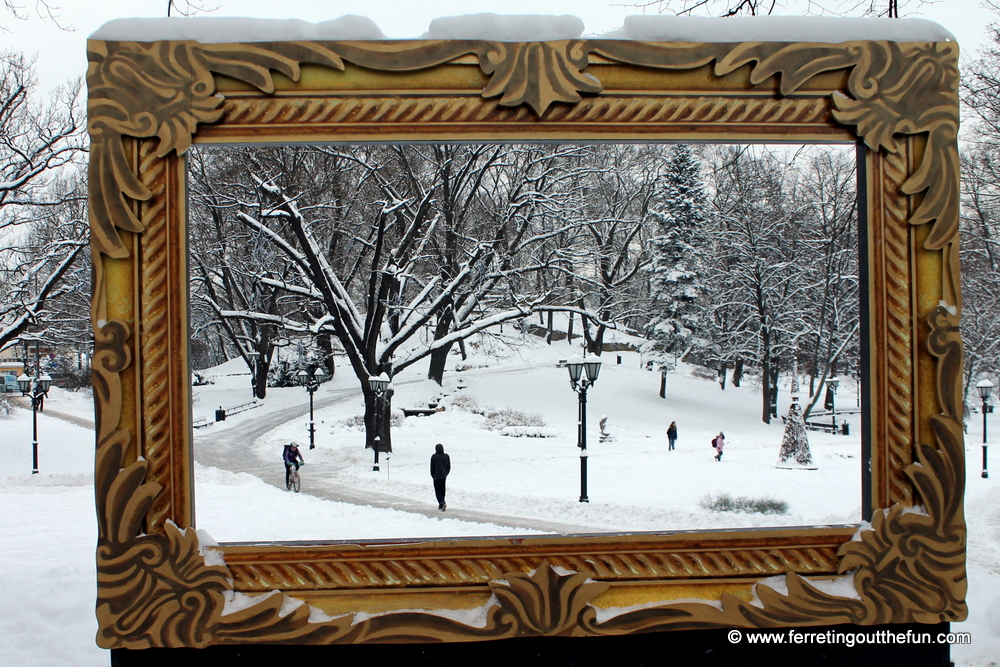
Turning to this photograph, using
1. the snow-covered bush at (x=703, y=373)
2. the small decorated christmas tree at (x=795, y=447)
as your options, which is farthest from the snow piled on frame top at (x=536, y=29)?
the snow-covered bush at (x=703, y=373)

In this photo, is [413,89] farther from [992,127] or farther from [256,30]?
[992,127]

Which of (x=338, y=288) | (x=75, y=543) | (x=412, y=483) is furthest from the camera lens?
(x=338, y=288)

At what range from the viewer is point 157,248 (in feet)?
8.59

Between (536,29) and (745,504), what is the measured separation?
28.9ft

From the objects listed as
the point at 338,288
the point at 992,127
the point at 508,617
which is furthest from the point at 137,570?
the point at 992,127

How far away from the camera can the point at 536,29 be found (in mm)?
2645

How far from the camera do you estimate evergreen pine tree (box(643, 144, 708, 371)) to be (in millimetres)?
21641

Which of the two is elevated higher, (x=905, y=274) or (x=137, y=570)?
(x=905, y=274)

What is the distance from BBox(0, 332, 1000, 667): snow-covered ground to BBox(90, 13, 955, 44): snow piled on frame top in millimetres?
2833

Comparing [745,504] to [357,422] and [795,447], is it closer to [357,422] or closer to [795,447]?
[795,447]

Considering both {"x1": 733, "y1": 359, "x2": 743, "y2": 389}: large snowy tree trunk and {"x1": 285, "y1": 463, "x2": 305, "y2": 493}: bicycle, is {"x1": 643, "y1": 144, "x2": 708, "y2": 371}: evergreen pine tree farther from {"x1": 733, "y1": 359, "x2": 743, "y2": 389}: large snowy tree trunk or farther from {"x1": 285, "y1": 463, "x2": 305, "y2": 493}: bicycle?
{"x1": 285, "y1": 463, "x2": 305, "y2": 493}: bicycle

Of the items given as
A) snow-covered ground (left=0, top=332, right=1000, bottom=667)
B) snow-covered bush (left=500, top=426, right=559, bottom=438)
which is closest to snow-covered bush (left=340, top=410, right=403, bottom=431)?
snow-covered ground (left=0, top=332, right=1000, bottom=667)

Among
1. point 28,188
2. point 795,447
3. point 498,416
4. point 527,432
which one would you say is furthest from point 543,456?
point 28,188

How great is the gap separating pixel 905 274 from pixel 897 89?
771 mm
